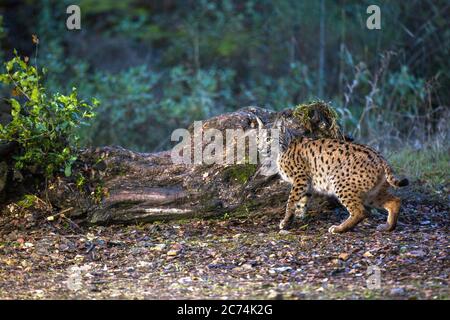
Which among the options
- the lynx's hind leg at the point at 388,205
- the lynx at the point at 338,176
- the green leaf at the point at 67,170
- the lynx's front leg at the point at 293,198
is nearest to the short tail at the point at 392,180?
the lynx at the point at 338,176

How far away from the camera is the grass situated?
9.48 metres

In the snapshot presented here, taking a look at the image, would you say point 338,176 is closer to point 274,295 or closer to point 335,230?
point 335,230

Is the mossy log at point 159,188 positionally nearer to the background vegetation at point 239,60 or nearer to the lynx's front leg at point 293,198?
the lynx's front leg at point 293,198

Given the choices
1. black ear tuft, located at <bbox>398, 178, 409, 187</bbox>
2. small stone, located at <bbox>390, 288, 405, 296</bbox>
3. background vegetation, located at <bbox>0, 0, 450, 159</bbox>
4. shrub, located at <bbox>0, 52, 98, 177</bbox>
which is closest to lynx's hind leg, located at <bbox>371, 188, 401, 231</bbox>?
black ear tuft, located at <bbox>398, 178, 409, 187</bbox>

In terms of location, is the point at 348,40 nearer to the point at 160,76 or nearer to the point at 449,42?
the point at 449,42

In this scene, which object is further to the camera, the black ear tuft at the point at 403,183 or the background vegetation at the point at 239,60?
the background vegetation at the point at 239,60

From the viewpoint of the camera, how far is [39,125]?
7.59m

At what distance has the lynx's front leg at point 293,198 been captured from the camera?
301 inches

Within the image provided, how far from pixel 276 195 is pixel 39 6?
11.5 metres

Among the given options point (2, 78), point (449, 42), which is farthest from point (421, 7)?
point (2, 78)

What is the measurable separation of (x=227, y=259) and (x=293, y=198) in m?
1.12

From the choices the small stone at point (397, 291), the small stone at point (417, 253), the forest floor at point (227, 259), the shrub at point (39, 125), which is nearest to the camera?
the small stone at point (397, 291)

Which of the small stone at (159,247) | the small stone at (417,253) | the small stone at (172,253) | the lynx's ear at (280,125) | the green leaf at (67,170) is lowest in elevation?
the small stone at (172,253)

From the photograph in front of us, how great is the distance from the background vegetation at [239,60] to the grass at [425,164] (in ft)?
0.73
